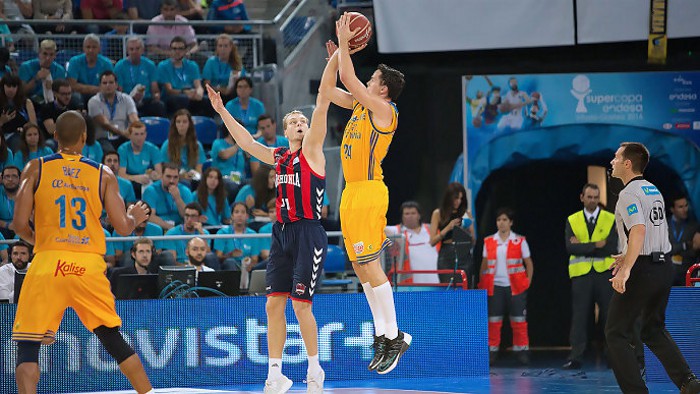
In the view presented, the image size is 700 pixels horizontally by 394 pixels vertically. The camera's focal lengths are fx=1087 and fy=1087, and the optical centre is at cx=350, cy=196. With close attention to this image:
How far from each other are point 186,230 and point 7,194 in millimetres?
2362

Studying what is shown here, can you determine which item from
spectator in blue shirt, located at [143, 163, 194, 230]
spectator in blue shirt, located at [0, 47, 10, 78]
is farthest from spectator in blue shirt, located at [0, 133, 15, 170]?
spectator in blue shirt, located at [143, 163, 194, 230]

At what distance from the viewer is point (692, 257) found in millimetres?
14906

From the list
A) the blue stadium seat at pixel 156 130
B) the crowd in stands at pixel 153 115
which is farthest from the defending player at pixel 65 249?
the blue stadium seat at pixel 156 130

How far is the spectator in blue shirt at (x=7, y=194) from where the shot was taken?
44.7 ft

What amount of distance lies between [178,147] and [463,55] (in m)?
4.39

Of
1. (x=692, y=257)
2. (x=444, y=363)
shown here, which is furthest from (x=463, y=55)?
(x=444, y=363)

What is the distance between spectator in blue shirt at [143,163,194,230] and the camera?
13938mm

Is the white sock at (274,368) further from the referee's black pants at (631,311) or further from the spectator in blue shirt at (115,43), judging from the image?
the spectator in blue shirt at (115,43)

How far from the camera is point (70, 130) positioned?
7.55 m

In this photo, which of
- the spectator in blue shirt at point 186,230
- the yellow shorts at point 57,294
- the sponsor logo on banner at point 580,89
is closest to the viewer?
the yellow shorts at point 57,294

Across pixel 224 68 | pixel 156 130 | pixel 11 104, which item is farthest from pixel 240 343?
pixel 224 68

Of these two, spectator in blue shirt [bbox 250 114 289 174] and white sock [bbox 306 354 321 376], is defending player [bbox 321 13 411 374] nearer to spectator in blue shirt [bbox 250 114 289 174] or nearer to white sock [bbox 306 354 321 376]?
white sock [bbox 306 354 321 376]

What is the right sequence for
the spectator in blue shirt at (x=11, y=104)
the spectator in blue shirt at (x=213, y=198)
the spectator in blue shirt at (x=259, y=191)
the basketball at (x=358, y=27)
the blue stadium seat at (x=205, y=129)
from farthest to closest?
1. the blue stadium seat at (x=205, y=129)
2. the spectator in blue shirt at (x=11, y=104)
3. the spectator in blue shirt at (x=259, y=191)
4. the spectator in blue shirt at (x=213, y=198)
5. the basketball at (x=358, y=27)

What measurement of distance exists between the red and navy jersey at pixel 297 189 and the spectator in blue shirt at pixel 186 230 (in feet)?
A: 14.6
